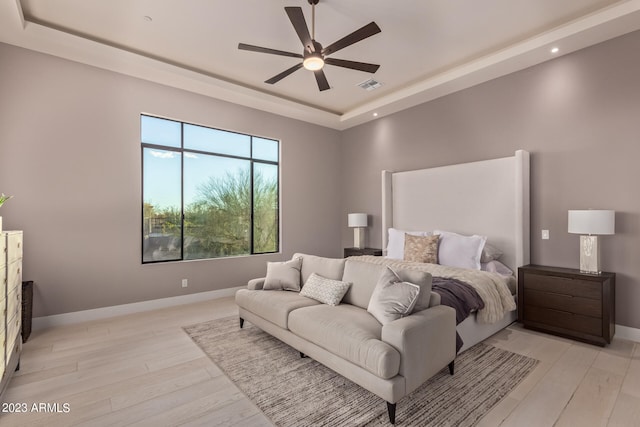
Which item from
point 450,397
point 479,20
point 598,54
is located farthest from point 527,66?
point 450,397

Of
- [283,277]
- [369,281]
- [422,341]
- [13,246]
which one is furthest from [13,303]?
[422,341]

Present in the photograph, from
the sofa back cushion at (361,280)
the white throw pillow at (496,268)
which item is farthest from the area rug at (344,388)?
the white throw pillow at (496,268)

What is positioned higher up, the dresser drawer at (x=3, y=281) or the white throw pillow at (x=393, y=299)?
the dresser drawer at (x=3, y=281)

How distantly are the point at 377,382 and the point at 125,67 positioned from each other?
Result: 15.2 ft

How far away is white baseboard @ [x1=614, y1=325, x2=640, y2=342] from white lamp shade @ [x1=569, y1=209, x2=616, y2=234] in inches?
43.1

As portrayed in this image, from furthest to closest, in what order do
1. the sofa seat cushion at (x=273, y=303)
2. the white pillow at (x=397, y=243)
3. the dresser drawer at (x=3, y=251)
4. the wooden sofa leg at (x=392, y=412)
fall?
the white pillow at (x=397, y=243) < the sofa seat cushion at (x=273, y=303) < the dresser drawer at (x=3, y=251) < the wooden sofa leg at (x=392, y=412)

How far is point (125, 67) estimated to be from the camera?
3998 mm

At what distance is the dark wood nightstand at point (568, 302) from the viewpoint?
306 cm

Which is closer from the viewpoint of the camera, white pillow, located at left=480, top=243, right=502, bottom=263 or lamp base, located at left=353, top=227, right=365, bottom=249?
white pillow, located at left=480, top=243, right=502, bottom=263

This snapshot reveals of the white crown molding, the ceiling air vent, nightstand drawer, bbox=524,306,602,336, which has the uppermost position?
the ceiling air vent

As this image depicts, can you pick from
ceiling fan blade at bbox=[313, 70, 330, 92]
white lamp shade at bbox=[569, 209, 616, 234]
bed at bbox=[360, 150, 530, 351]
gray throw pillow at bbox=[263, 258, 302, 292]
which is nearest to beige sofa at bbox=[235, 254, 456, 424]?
gray throw pillow at bbox=[263, 258, 302, 292]

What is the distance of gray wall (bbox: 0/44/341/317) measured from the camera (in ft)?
11.6

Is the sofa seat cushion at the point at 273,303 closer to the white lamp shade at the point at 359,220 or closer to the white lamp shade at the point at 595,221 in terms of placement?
the white lamp shade at the point at 359,220

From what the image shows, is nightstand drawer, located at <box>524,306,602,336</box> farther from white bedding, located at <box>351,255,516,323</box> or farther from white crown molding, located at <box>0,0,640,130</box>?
white crown molding, located at <box>0,0,640,130</box>
